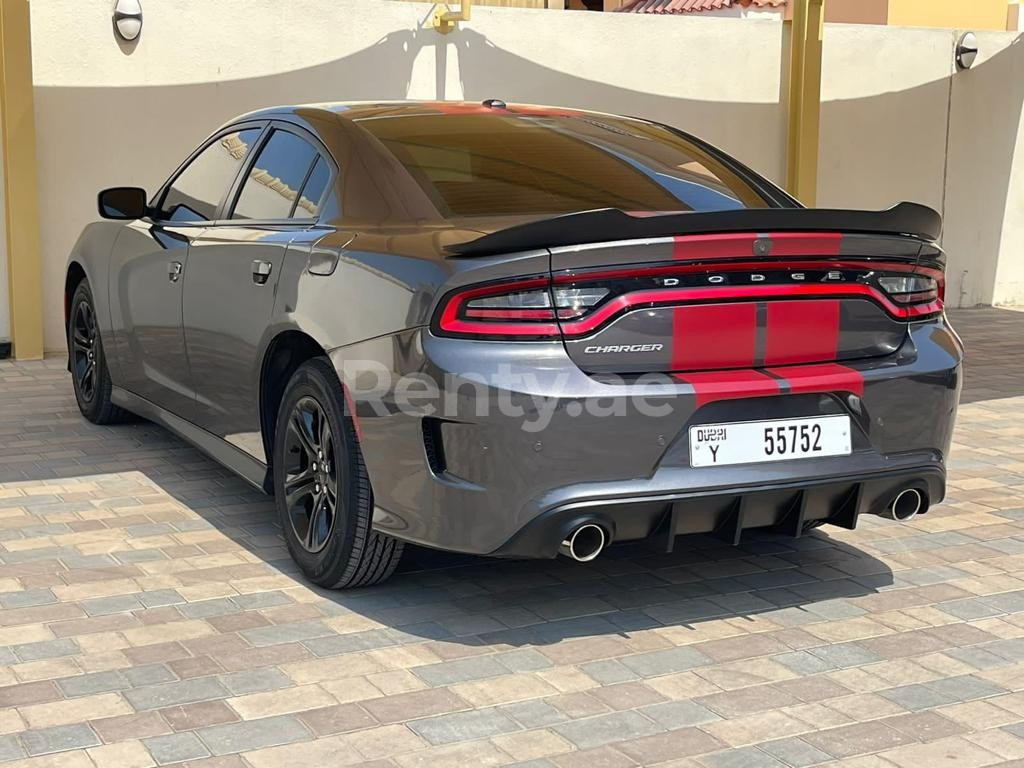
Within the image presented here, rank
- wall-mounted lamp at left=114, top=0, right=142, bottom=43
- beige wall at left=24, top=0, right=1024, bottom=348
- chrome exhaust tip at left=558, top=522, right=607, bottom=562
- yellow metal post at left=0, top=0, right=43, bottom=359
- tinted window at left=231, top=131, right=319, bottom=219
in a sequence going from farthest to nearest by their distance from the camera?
1. beige wall at left=24, top=0, right=1024, bottom=348
2. wall-mounted lamp at left=114, top=0, right=142, bottom=43
3. yellow metal post at left=0, top=0, right=43, bottom=359
4. tinted window at left=231, top=131, right=319, bottom=219
5. chrome exhaust tip at left=558, top=522, right=607, bottom=562

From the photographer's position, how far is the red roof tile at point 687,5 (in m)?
14.6

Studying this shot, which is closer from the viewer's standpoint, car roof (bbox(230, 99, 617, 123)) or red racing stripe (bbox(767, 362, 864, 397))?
red racing stripe (bbox(767, 362, 864, 397))

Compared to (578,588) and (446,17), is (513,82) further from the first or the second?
(578,588)

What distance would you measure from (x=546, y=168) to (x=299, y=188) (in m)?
0.85

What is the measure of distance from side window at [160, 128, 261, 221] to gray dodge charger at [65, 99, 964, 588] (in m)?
0.48

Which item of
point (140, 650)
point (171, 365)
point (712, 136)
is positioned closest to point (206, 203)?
point (171, 365)

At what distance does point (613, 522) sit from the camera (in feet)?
12.3

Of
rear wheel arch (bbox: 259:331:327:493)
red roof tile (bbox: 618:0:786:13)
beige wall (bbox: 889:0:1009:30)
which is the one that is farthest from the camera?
beige wall (bbox: 889:0:1009:30)

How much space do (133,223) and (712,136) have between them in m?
6.47

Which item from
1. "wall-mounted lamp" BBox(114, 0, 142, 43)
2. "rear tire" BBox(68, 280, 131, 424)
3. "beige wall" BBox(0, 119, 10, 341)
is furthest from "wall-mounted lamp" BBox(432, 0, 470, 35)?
"rear tire" BBox(68, 280, 131, 424)

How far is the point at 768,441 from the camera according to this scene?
3889mm

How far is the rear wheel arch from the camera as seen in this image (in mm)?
4543

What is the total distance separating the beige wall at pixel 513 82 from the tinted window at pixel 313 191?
528 centimetres

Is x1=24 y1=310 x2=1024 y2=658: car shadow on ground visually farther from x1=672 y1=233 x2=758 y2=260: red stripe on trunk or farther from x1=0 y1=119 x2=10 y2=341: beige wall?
x1=0 y1=119 x2=10 y2=341: beige wall
